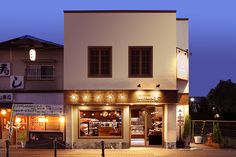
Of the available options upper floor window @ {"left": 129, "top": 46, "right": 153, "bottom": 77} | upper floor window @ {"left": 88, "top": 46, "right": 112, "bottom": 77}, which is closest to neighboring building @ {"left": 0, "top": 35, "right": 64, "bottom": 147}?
upper floor window @ {"left": 88, "top": 46, "right": 112, "bottom": 77}

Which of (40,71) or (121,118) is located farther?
(40,71)

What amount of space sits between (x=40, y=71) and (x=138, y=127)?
7090 mm

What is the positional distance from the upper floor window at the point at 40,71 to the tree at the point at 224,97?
5294 cm

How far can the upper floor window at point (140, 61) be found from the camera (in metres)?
31.9

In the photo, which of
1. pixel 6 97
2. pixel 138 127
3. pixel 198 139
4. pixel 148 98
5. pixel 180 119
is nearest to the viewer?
pixel 148 98

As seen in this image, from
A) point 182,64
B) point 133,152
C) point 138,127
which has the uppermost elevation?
point 182,64

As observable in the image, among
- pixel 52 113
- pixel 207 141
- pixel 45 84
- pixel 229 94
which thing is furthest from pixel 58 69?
pixel 229 94

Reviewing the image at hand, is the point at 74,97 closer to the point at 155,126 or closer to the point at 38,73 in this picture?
the point at 38,73

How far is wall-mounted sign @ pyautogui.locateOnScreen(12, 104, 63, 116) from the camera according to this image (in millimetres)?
31900

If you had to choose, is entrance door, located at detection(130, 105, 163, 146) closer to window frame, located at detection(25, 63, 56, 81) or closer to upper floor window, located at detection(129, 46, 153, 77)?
upper floor window, located at detection(129, 46, 153, 77)

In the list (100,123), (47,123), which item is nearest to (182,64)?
(100,123)

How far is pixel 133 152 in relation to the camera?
30.0m

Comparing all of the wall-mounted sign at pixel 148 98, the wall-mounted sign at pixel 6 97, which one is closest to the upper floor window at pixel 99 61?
the wall-mounted sign at pixel 148 98

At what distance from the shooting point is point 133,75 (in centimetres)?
3188
